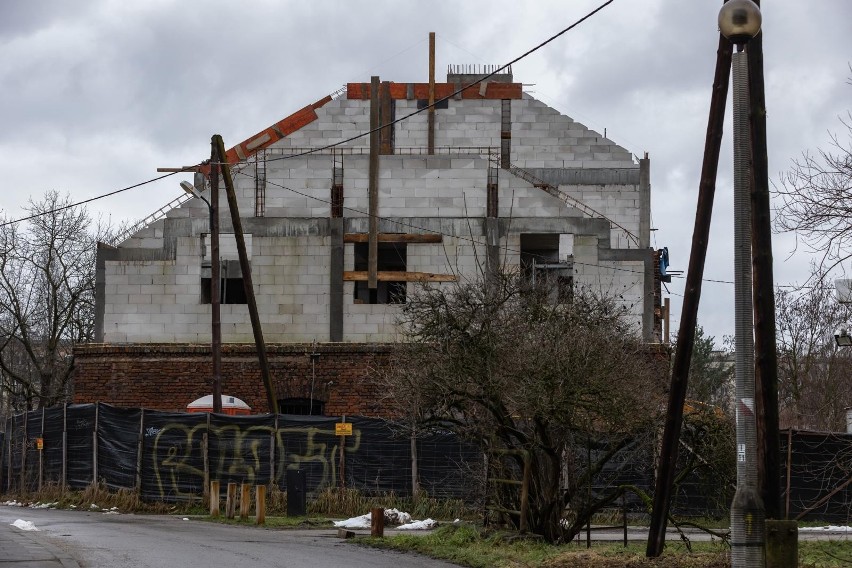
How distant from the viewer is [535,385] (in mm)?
15867

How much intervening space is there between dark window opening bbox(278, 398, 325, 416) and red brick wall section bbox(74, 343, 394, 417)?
38 centimetres

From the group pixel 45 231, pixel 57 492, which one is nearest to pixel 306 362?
pixel 57 492

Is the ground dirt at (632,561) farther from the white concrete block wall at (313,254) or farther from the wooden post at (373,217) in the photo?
the wooden post at (373,217)

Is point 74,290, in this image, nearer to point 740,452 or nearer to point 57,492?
point 57,492

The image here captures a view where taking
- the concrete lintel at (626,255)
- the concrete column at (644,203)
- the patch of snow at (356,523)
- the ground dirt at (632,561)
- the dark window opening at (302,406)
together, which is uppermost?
the concrete column at (644,203)

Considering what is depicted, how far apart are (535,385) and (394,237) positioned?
23.3 metres

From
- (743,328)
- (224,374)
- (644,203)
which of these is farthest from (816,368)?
(743,328)

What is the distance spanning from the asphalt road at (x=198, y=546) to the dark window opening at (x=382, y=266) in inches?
612

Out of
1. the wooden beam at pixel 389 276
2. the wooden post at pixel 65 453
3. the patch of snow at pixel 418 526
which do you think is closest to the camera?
the patch of snow at pixel 418 526

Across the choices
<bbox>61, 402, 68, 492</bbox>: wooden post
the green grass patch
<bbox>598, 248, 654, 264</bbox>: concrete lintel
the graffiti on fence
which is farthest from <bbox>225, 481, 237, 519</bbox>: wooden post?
<bbox>598, 248, 654, 264</bbox>: concrete lintel

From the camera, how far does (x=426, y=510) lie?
88.9 feet

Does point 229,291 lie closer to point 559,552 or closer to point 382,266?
point 382,266

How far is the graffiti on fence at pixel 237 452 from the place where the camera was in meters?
28.4

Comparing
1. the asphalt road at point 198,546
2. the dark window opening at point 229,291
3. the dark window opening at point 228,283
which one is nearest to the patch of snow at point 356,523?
the asphalt road at point 198,546
